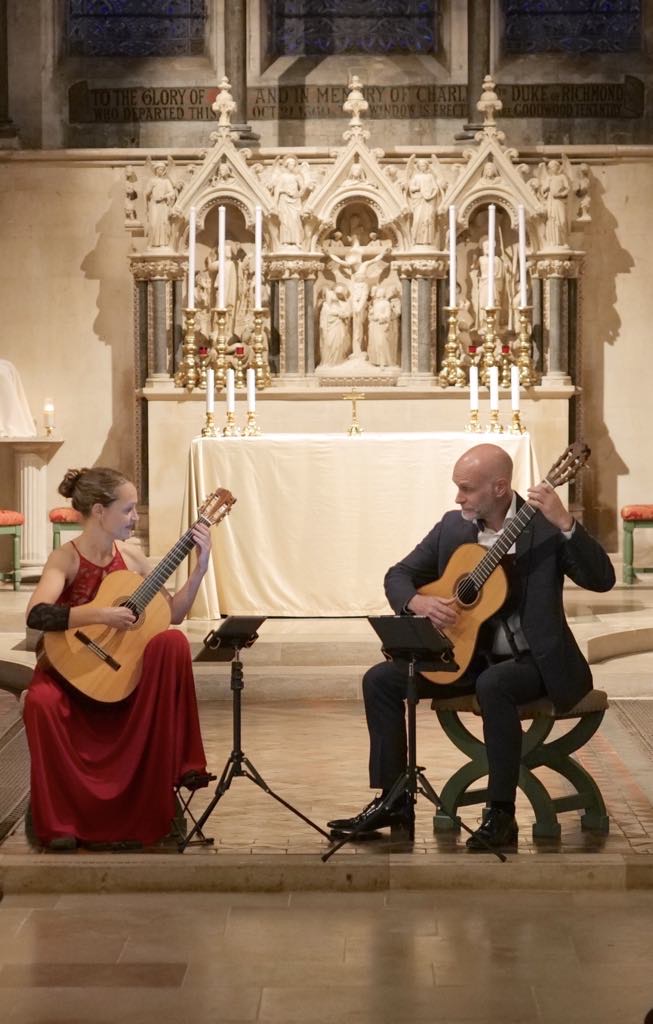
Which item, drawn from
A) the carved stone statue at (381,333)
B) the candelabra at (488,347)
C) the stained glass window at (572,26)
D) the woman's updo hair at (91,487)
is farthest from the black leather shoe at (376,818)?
the stained glass window at (572,26)

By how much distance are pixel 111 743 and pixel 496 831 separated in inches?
49.2

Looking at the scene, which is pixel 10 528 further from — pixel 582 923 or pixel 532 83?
pixel 582 923

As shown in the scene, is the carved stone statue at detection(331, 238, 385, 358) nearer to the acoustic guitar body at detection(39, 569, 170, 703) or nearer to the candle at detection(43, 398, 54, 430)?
the candle at detection(43, 398, 54, 430)

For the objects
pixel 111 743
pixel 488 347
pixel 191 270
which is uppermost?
pixel 191 270

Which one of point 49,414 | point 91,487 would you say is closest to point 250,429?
point 49,414

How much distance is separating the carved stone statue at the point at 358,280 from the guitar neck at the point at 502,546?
6.59m

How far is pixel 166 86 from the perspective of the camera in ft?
42.1

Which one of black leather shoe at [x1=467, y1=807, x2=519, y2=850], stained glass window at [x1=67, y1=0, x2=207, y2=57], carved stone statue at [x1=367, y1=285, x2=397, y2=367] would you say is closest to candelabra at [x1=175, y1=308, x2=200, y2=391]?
carved stone statue at [x1=367, y1=285, x2=397, y2=367]

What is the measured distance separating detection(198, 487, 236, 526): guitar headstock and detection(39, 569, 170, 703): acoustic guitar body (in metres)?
0.32

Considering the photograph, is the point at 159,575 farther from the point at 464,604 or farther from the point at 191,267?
the point at 191,267

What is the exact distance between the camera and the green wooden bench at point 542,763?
548cm

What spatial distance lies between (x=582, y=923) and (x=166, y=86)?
30.8 ft

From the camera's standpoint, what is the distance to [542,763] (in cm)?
563

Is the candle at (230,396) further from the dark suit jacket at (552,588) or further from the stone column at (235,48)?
the dark suit jacket at (552,588)
